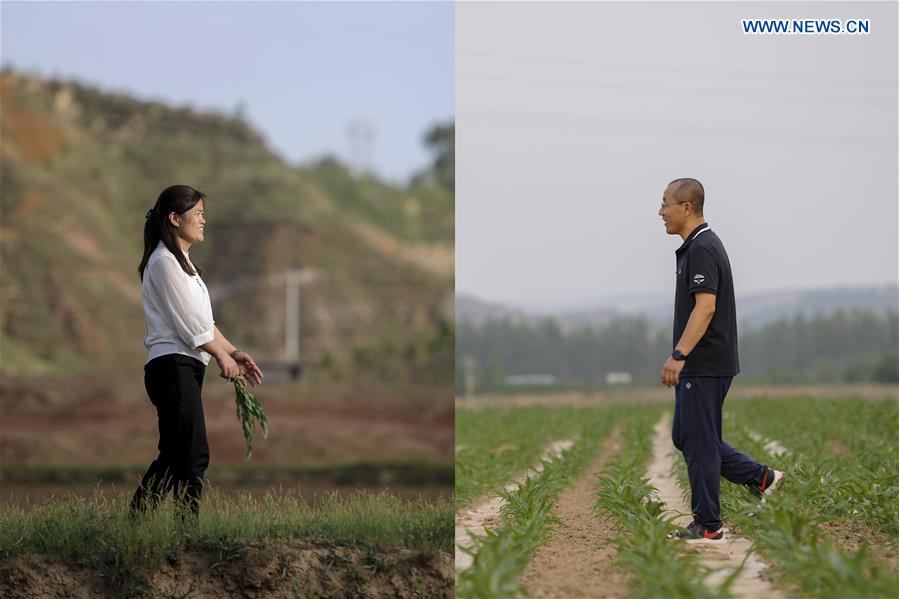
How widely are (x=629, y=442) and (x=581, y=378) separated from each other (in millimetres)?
26287

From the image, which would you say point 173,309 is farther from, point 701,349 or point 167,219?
point 701,349

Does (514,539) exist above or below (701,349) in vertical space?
below

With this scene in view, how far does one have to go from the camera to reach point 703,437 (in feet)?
17.1

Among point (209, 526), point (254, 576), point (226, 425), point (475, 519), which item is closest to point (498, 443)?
point (475, 519)

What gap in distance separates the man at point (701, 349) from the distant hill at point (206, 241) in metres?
25.5

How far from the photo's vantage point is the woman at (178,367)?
4.82 meters

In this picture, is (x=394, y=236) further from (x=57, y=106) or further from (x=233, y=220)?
(x=57, y=106)

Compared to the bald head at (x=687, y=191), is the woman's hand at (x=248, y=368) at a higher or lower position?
lower

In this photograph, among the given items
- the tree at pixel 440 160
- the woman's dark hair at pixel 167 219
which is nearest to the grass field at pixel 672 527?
the woman's dark hair at pixel 167 219

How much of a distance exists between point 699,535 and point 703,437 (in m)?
0.45

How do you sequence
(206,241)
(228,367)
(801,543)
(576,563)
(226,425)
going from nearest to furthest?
1. (801,543)
2. (228,367)
3. (576,563)
4. (226,425)
5. (206,241)

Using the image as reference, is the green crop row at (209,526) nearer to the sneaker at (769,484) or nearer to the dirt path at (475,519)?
the dirt path at (475,519)

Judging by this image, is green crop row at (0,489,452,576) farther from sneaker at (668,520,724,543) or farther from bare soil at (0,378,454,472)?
bare soil at (0,378,454,472)

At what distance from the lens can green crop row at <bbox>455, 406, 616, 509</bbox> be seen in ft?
26.7
